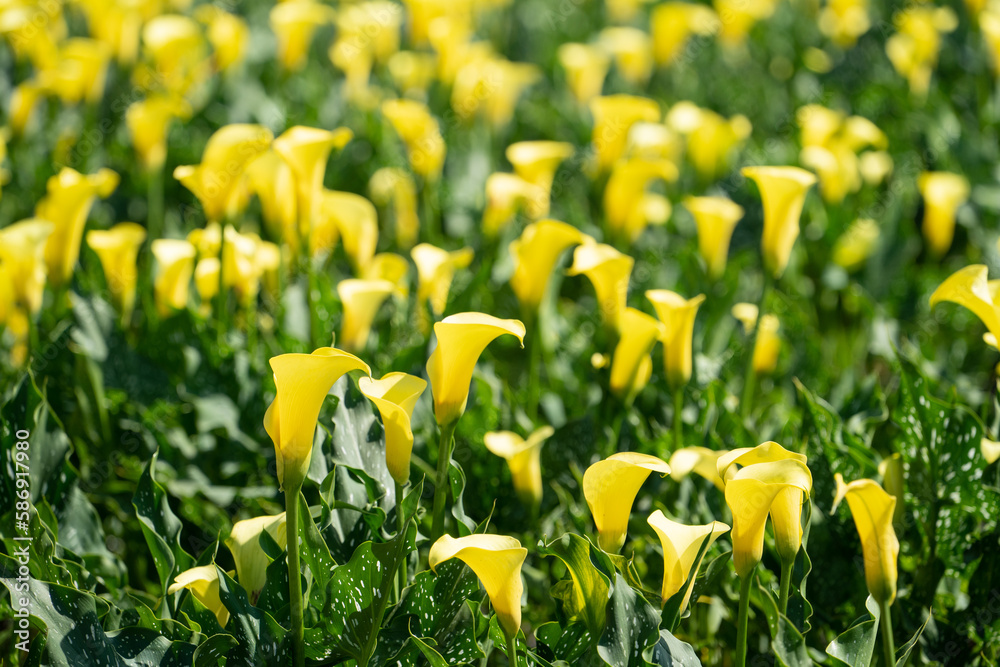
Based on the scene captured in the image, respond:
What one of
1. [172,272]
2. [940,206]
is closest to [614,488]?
[172,272]

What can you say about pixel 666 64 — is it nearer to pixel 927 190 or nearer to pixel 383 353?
pixel 927 190

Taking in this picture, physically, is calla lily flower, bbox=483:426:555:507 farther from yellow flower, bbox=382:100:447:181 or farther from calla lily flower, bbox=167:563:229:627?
yellow flower, bbox=382:100:447:181

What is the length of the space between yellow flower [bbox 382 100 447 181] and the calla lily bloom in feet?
5.50

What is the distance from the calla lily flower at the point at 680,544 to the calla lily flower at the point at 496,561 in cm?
23

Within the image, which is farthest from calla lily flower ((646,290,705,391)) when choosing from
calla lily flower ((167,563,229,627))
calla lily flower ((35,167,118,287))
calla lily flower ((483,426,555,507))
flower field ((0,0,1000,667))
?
calla lily flower ((35,167,118,287))

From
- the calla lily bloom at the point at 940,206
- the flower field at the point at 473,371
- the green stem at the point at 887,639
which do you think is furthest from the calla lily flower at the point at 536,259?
the calla lily bloom at the point at 940,206

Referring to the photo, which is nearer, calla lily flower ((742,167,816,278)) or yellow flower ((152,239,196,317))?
calla lily flower ((742,167,816,278))

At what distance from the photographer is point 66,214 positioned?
2131mm

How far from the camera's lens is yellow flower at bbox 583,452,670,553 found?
129 centimetres

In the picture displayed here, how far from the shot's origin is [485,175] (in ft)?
11.8

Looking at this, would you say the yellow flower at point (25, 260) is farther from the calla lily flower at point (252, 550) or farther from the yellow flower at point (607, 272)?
the yellow flower at point (607, 272)

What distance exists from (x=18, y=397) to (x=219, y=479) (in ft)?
1.72

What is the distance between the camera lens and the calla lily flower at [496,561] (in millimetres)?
1147

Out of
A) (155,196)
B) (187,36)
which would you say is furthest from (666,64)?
Result: (155,196)
